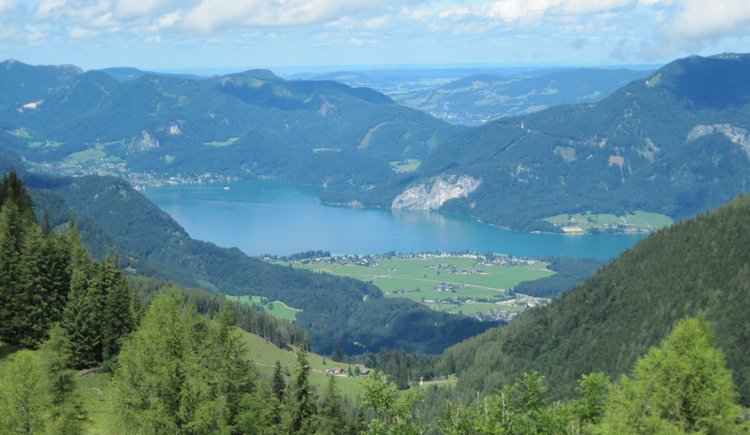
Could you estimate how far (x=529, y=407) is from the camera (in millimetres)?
23000

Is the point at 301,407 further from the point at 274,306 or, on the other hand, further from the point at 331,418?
the point at 274,306

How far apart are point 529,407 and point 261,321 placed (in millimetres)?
80438

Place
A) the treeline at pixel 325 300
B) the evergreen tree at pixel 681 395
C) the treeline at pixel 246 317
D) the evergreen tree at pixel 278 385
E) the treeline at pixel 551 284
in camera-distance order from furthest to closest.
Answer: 1. the treeline at pixel 551 284
2. the treeline at pixel 325 300
3. the treeline at pixel 246 317
4. the evergreen tree at pixel 278 385
5. the evergreen tree at pixel 681 395

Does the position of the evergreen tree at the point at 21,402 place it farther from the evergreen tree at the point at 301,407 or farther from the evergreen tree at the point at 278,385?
the evergreen tree at the point at 278,385

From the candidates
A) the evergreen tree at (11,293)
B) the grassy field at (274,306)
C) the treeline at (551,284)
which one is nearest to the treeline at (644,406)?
the evergreen tree at (11,293)

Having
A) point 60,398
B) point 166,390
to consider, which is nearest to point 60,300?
point 60,398

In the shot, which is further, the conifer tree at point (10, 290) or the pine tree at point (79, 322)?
the conifer tree at point (10, 290)

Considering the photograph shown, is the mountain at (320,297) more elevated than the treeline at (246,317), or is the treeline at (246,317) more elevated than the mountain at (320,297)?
the treeline at (246,317)

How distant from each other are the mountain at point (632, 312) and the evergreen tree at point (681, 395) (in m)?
55.3

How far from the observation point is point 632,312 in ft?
282

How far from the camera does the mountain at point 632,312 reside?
77750 millimetres

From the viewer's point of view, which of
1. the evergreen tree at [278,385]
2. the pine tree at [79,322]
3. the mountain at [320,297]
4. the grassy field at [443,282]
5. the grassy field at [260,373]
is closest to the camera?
the grassy field at [260,373]

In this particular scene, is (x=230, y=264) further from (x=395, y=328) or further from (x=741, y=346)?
(x=741, y=346)

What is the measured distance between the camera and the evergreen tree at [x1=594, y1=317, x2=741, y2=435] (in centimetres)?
1866
